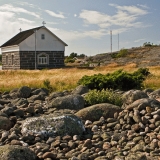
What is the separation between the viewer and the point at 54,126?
7012 mm

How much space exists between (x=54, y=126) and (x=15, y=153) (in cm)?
181

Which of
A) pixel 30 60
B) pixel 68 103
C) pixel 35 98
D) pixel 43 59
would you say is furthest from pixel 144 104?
pixel 43 59

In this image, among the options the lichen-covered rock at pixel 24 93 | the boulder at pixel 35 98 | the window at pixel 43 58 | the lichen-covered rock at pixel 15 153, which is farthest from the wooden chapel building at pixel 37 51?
the lichen-covered rock at pixel 15 153

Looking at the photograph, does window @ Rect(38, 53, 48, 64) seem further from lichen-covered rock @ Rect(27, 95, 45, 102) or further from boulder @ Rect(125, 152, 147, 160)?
boulder @ Rect(125, 152, 147, 160)

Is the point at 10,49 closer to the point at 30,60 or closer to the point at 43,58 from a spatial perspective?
the point at 30,60

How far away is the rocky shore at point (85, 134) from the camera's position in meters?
5.69

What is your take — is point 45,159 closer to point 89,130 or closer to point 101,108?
point 89,130

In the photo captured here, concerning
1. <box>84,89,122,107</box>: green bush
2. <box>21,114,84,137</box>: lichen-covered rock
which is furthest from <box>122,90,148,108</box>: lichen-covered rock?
<box>21,114,84,137</box>: lichen-covered rock

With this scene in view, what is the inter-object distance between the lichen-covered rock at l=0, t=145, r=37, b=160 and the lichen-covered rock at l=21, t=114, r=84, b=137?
1.37 m

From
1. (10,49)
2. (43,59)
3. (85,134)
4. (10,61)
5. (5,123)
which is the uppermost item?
(10,49)

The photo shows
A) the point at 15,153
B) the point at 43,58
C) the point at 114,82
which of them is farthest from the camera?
the point at 43,58

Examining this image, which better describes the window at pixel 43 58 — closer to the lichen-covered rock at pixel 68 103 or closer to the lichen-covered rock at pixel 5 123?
the lichen-covered rock at pixel 68 103

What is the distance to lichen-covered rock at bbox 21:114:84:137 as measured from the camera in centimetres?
693

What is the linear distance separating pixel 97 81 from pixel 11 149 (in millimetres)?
8993
